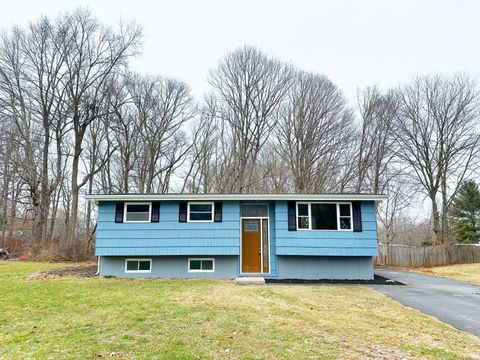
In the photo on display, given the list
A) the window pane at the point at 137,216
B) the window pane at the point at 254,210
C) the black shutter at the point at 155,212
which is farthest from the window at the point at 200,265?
the window pane at the point at 137,216

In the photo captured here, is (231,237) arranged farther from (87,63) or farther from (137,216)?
(87,63)

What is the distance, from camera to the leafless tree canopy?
816 inches

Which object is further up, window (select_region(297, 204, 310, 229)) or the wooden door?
window (select_region(297, 204, 310, 229))

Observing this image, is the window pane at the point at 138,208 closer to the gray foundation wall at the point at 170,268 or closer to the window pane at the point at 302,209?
the gray foundation wall at the point at 170,268

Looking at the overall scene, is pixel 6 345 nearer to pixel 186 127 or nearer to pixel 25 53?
pixel 25 53

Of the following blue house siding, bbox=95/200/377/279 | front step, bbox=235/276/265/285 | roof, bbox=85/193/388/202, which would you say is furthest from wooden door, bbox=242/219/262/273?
roof, bbox=85/193/388/202

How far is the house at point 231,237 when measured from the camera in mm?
11664

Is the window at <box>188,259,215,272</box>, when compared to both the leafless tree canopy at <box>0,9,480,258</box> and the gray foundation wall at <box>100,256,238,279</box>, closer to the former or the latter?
the gray foundation wall at <box>100,256,238,279</box>

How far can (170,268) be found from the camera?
11930 mm

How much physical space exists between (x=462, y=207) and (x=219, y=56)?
22274 millimetres

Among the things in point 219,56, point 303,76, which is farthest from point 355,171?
point 219,56

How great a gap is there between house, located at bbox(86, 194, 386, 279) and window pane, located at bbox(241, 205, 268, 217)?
31cm

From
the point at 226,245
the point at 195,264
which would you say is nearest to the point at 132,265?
the point at 195,264

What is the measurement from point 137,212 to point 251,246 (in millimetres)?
4362
